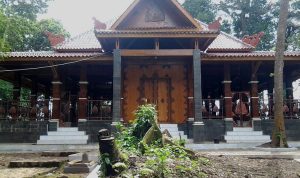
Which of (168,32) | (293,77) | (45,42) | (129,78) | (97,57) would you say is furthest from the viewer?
(45,42)

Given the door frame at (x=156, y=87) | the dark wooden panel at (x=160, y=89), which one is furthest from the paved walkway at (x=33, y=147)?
the door frame at (x=156, y=87)

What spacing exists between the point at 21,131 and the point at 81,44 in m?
5.42

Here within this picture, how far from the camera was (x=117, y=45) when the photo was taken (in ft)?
47.2

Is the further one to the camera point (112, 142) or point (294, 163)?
point (294, 163)

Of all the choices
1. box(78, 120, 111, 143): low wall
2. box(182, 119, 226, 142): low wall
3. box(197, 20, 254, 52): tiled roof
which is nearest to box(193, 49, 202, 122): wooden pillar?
box(182, 119, 226, 142): low wall

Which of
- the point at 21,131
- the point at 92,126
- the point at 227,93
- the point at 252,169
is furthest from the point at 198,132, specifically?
the point at 21,131

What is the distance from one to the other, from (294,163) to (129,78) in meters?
9.23

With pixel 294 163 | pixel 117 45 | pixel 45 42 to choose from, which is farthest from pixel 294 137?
pixel 45 42

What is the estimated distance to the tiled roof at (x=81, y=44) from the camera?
1708cm

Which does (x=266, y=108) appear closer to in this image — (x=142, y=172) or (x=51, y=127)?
(x=51, y=127)

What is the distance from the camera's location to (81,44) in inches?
709

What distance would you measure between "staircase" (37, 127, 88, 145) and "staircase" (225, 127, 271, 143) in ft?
19.9

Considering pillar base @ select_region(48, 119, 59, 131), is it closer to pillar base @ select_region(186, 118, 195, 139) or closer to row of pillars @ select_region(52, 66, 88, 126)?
row of pillars @ select_region(52, 66, 88, 126)

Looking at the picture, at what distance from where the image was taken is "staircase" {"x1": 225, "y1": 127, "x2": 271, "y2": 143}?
14.6 meters
